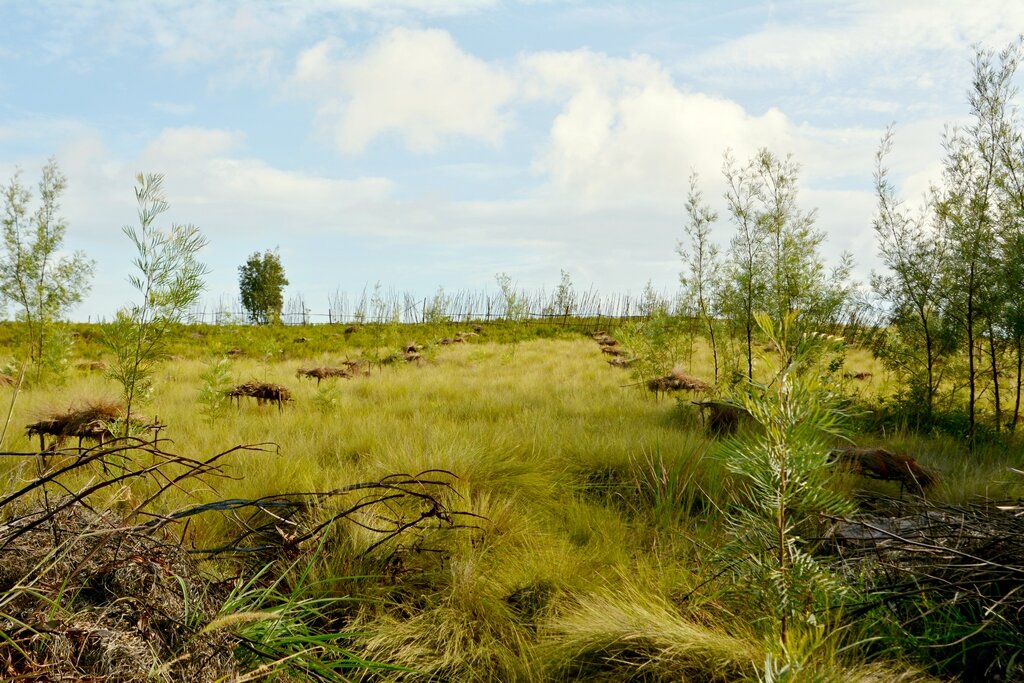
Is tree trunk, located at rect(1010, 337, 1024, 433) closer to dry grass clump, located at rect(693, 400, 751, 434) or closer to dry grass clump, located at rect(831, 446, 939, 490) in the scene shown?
dry grass clump, located at rect(693, 400, 751, 434)

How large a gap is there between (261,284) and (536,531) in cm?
3723

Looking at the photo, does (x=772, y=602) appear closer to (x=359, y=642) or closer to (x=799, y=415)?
(x=799, y=415)

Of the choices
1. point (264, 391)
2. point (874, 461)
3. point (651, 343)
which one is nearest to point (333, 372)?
point (264, 391)

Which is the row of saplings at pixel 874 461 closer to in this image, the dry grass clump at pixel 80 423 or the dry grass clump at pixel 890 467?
the dry grass clump at pixel 890 467

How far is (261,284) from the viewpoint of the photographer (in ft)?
123

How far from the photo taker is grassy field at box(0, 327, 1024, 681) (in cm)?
221

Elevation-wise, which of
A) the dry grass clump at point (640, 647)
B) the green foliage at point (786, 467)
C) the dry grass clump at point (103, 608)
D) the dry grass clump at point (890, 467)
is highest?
the green foliage at point (786, 467)

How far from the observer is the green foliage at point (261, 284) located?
36.9 m

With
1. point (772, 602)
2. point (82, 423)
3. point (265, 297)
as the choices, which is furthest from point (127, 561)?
point (265, 297)

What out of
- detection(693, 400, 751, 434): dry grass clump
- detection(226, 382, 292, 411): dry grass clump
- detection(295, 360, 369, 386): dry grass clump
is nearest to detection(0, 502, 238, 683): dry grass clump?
detection(693, 400, 751, 434): dry grass clump

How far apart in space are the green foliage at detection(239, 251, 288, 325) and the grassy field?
2998 cm

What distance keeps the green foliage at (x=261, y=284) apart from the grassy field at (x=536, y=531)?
30.0 metres

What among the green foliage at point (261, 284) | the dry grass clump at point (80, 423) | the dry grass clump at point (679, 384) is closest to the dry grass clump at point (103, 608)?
the dry grass clump at point (80, 423)

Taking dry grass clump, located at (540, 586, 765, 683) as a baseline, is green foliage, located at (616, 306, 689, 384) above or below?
above
